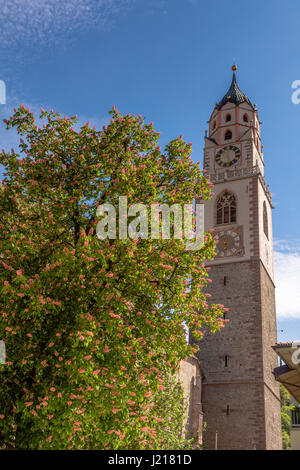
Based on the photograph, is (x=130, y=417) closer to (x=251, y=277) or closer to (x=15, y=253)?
(x=15, y=253)

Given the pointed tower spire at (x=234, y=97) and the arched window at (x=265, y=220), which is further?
the pointed tower spire at (x=234, y=97)

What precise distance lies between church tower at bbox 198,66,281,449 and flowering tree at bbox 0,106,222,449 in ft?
71.1

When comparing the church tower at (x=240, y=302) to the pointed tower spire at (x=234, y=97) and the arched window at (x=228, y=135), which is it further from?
the pointed tower spire at (x=234, y=97)

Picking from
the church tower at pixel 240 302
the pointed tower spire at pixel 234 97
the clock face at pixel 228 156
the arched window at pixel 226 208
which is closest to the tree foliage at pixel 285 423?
the church tower at pixel 240 302

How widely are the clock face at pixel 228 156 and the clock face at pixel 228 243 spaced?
7.47 metres

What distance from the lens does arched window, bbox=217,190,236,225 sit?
128 ft

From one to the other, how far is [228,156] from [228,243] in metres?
9.44

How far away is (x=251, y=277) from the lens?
3562 centimetres

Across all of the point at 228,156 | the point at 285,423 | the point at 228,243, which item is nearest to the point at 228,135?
the point at 228,156

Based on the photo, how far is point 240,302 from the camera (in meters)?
35.3

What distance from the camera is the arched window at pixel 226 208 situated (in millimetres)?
39069

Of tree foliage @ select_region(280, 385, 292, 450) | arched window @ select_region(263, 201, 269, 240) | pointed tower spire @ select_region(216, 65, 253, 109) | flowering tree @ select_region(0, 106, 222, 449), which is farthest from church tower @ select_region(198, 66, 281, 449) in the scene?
tree foliage @ select_region(280, 385, 292, 450)

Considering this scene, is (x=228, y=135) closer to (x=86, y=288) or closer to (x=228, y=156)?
(x=228, y=156)
